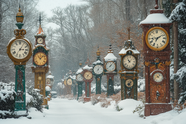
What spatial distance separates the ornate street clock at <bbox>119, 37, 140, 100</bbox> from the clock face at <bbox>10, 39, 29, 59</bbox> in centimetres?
747

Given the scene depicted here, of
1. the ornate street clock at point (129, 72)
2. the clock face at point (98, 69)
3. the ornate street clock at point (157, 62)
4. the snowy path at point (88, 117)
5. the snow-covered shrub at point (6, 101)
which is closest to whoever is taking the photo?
the snow-covered shrub at point (6, 101)

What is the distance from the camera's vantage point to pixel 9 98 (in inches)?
469

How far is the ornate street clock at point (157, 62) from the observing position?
12.5 m

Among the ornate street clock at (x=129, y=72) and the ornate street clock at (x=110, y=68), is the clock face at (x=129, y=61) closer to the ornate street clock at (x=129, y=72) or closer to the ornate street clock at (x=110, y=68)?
the ornate street clock at (x=129, y=72)

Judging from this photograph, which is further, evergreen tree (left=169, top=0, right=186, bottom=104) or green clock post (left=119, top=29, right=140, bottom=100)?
green clock post (left=119, top=29, right=140, bottom=100)

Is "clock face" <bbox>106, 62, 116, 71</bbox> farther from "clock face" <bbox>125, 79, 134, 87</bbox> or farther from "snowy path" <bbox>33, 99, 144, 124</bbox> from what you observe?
"snowy path" <bbox>33, 99, 144, 124</bbox>

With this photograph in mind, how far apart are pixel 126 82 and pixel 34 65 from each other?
6.12 meters

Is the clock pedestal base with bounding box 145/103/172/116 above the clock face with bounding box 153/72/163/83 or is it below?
below

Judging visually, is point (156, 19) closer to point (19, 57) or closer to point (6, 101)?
A: point (19, 57)

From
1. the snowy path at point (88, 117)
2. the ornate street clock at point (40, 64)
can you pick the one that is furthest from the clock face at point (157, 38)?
the ornate street clock at point (40, 64)

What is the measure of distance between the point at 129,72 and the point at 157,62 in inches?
245

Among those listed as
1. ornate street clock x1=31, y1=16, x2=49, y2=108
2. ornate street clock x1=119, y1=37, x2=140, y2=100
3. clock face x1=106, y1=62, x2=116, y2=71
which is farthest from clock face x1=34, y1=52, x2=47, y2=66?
clock face x1=106, y1=62, x2=116, y2=71

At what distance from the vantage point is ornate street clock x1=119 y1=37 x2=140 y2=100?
1866 cm

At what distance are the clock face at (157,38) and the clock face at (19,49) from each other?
5281mm
